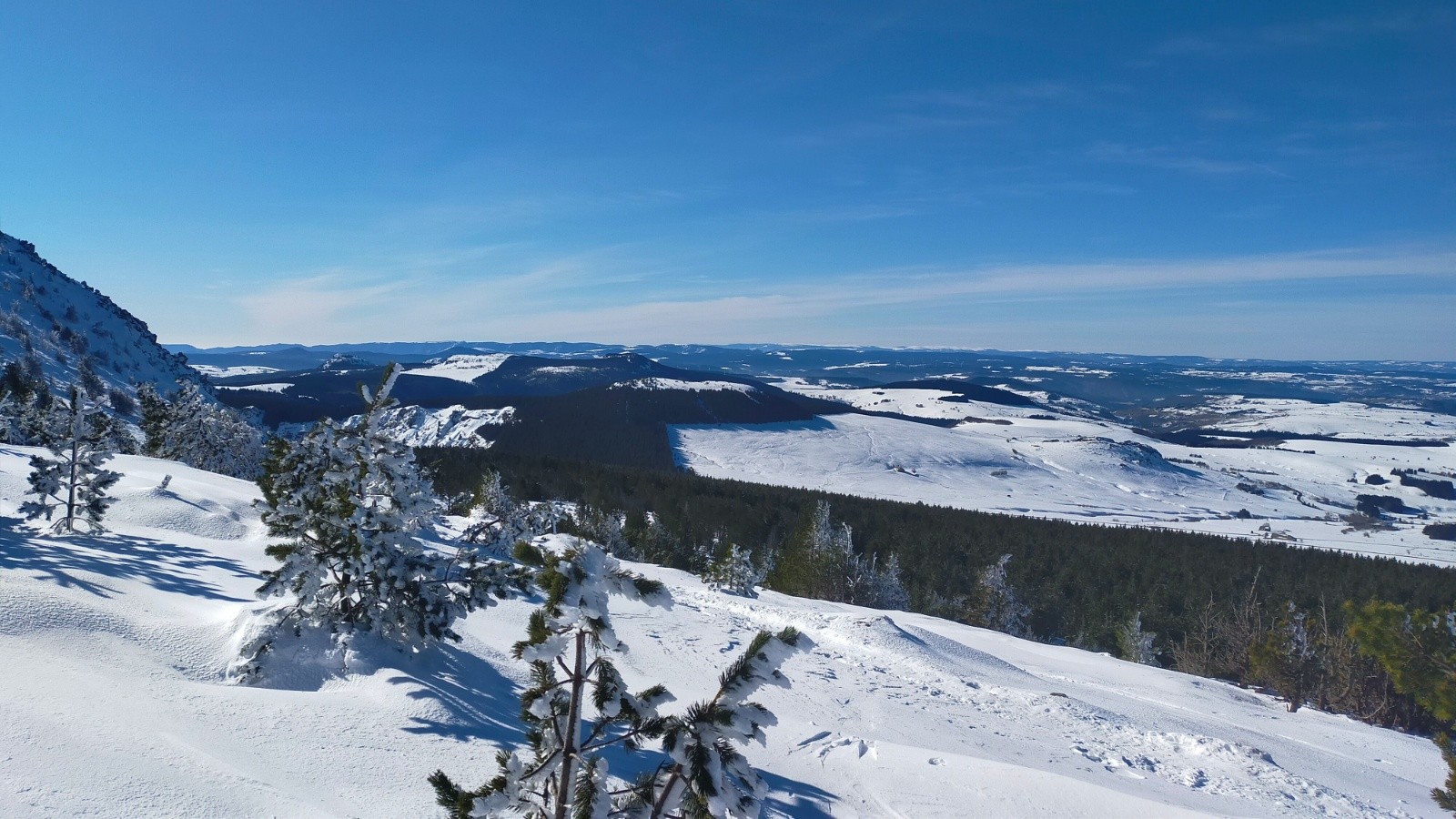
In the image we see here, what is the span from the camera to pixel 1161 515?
347 ft

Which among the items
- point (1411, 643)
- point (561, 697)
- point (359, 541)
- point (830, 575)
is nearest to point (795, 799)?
point (561, 697)

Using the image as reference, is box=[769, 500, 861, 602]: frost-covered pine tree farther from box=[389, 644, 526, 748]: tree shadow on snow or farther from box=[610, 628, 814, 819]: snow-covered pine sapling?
box=[610, 628, 814, 819]: snow-covered pine sapling

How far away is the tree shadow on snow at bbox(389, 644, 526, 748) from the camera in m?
7.18

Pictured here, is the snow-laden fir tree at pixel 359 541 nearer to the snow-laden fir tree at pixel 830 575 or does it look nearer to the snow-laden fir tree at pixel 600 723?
the snow-laden fir tree at pixel 600 723

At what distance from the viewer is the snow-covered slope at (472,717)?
17.5 feet

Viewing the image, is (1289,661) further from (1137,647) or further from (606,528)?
(606,528)

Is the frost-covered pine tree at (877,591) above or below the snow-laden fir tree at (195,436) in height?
below

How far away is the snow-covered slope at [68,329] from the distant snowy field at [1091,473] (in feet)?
270

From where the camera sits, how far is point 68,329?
98375mm

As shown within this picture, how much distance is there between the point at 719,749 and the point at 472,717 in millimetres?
5235

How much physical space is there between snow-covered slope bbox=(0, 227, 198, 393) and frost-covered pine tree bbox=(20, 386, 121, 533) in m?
89.5

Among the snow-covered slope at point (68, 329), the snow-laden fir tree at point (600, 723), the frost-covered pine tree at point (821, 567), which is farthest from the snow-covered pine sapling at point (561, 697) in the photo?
the snow-covered slope at point (68, 329)

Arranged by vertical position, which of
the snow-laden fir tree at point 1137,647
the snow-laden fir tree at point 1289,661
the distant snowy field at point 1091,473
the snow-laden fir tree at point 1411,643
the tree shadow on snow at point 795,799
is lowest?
the distant snowy field at point 1091,473

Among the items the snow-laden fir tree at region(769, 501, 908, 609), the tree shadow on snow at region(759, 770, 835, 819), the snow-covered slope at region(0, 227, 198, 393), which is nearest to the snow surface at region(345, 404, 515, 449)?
the snow-covered slope at region(0, 227, 198, 393)
